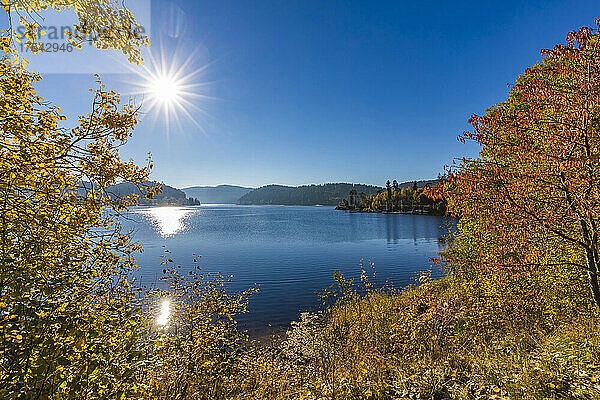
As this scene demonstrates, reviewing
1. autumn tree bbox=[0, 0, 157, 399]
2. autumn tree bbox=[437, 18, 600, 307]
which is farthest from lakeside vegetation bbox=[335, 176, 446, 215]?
autumn tree bbox=[0, 0, 157, 399]

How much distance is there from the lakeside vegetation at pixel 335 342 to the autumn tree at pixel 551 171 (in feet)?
0.14

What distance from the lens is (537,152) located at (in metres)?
6.43

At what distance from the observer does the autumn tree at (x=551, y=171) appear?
5852 mm

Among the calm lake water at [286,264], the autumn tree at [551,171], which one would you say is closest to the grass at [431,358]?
the autumn tree at [551,171]

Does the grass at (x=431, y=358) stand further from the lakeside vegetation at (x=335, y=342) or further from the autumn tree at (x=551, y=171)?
the autumn tree at (x=551, y=171)

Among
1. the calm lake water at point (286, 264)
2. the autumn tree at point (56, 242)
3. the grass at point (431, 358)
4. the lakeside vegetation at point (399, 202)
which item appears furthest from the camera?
the lakeside vegetation at point (399, 202)

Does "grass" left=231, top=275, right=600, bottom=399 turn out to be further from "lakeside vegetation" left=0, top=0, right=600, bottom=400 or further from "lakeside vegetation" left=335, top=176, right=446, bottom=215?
"lakeside vegetation" left=335, top=176, right=446, bottom=215

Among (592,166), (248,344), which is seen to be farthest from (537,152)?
(248,344)

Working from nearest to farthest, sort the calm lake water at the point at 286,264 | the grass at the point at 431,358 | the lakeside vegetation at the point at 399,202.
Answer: the grass at the point at 431,358 < the calm lake water at the point at 286,264 < the lakeside vegetation at the point at 399,202

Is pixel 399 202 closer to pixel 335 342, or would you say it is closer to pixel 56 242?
pixel 335 342

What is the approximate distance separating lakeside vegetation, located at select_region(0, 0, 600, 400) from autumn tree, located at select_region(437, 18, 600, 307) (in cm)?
4

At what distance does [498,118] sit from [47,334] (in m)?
10.6

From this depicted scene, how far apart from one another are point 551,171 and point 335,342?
10.4 metres

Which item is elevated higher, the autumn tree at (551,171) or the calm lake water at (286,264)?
the autumn tree at (551,171)
